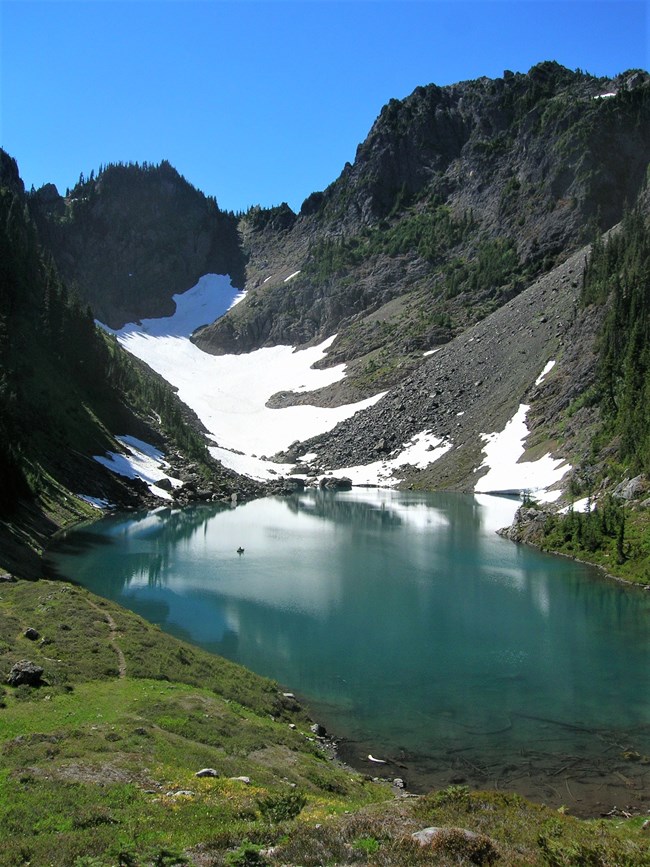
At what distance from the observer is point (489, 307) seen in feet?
466

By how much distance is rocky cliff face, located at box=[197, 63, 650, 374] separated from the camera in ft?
471

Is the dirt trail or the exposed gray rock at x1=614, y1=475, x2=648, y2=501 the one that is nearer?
the dirt trail

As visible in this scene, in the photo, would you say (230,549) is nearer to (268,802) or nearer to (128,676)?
(128,676)

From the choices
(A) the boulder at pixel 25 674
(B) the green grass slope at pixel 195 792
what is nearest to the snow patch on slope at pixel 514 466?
(B) the green grass slope at pixel 195 792

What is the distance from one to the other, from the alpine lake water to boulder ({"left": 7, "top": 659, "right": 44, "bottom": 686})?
8668 millimetres

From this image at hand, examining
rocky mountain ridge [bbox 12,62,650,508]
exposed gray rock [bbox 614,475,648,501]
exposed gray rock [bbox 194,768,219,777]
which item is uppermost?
rocky mountain ridge [bbox 12,62,650,508]

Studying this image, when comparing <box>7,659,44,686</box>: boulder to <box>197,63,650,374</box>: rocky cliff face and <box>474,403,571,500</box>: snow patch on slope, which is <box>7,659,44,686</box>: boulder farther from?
<box>197,63,650,374</box>: rocky cliff face

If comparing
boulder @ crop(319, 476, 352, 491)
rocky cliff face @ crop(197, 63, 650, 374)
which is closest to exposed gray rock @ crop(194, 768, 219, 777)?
boulder @ crop(319, 476, 352, 491)

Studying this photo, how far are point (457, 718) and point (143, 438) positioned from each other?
253ft

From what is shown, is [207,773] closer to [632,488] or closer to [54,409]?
[632,488]

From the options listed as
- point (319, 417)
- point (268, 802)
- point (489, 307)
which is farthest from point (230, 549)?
point (489, 307)

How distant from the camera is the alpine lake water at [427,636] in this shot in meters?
18.7

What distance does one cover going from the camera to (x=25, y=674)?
17.1 m

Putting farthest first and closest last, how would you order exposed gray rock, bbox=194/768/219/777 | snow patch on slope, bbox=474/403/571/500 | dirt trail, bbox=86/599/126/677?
1. snow patch on slope, bbox=474/403/571/500
2. dirt trail, bbox=86/599/126/677
3. exposed gray rock, bbox=194/768/219/777
